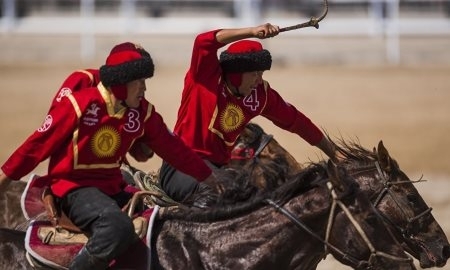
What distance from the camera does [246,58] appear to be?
5.95 metres

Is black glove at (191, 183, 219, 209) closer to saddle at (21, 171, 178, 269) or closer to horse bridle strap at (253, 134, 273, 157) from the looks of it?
saddle at (21, 171, 178, 269)

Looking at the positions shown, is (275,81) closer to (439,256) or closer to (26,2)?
(26,2)

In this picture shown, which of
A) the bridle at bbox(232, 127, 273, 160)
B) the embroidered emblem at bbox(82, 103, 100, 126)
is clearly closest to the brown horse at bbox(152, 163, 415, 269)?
the embroidered emblem at bbox(82, 103, 100, 126)

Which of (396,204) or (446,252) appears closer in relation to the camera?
(396,204)

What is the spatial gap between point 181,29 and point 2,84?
766cm

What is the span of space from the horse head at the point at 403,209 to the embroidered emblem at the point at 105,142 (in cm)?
113

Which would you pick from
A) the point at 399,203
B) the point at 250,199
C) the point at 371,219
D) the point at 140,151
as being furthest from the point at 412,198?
the point at 140,151

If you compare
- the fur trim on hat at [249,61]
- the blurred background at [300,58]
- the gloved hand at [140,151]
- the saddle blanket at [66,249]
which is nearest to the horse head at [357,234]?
the saddle blanket at [66,249]

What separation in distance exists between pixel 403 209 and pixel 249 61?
148cm

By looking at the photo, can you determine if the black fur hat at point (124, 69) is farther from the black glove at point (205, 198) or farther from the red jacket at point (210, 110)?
the red jacket at point (210, 110)

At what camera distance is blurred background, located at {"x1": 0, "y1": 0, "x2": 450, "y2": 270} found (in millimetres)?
16078

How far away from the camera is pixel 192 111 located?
614 centimetres

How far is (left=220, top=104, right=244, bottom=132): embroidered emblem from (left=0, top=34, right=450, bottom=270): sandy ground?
15.7ft

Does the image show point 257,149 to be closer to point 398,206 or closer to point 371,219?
point 398,206
